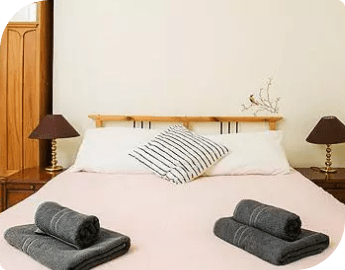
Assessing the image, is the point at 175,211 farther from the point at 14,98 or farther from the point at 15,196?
the point at 14,98

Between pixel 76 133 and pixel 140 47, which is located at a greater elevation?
pixel 140 47

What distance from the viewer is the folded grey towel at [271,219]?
69.1 inches

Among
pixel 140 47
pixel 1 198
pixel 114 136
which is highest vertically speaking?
pixel 140 47

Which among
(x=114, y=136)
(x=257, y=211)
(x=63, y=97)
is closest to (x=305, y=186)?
(x=257, y=211)

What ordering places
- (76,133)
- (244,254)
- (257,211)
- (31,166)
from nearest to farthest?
(244,254), (257,211), (76,133), (31,166)

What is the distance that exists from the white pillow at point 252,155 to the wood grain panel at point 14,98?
5.00 feet

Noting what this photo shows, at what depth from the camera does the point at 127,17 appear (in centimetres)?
377

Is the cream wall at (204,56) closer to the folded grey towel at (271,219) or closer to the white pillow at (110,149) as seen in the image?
the white pillow at (110,149)

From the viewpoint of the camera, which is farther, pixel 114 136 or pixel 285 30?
pixel 285 30

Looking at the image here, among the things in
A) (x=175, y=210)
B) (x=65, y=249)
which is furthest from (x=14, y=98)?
(x=65, y=249)

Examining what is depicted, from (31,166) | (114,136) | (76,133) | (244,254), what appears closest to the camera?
(244,254)

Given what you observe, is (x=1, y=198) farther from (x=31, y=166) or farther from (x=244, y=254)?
(x=244, y=254)

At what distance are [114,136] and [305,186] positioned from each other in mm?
1317

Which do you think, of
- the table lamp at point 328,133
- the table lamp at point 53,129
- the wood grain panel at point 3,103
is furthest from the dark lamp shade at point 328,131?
the wood grain panel at point 3,103
